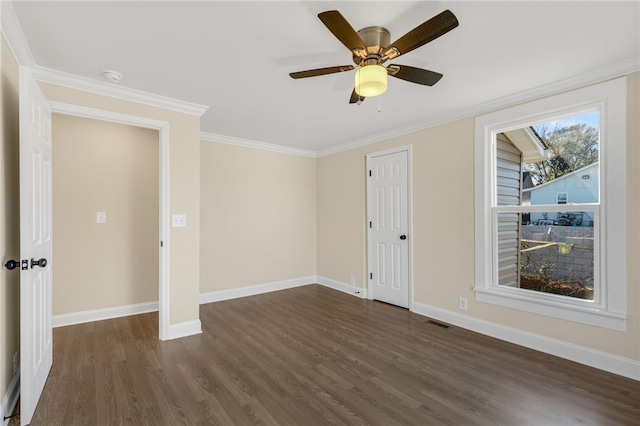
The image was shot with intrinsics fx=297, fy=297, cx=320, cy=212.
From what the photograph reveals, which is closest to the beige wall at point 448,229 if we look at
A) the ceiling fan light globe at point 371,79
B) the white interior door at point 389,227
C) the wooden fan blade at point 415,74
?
the white interior door at point 389,227

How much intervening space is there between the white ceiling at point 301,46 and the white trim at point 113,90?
93 millimetres

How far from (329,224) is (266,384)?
323 cm

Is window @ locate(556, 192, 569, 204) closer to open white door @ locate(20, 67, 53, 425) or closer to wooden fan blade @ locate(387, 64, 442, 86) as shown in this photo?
wooden fan blade @ locate(387, 64, 442, 86)

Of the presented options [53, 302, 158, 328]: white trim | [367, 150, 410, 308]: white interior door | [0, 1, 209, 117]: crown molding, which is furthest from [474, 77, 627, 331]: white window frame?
[53, 302, 158, 328]: white trim

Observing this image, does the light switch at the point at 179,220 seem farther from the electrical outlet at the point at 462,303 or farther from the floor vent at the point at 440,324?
the electrical outlet at the point at 462,303

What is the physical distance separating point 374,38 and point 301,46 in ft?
1.68

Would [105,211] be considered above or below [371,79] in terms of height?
below

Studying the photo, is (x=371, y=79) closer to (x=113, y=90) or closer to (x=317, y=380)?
(x=317, y=380)

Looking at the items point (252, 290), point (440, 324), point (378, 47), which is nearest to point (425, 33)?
point (378, 47)

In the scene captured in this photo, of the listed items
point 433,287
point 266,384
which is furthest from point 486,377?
point 266,384

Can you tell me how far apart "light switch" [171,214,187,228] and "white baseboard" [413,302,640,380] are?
3.01 m

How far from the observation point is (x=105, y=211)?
3.63m

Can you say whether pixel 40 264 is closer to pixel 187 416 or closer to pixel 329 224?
pixel 187 416

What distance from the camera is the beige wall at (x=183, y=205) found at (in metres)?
3.06
